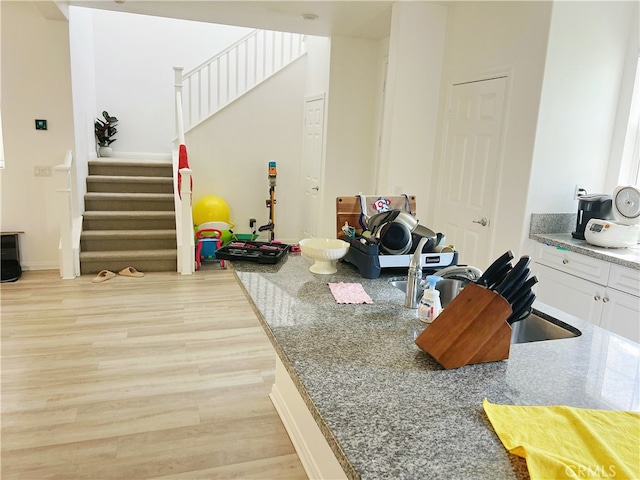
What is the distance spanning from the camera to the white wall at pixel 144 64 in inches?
243

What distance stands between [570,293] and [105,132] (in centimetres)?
585

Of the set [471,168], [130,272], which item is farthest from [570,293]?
[130,272]

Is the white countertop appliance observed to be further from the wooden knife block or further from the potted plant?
the potted plant

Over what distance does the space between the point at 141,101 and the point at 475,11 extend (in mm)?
4813

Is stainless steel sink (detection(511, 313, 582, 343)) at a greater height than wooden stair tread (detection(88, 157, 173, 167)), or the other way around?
wooden stair tread (detection(88, 157, 173, 167))

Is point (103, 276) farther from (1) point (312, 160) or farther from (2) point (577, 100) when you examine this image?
(2) point (577, 100)

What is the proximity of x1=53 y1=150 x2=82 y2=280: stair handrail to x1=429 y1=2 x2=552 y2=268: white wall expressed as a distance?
154 inches

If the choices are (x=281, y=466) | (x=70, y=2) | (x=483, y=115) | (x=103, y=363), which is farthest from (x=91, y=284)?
(x=483, y=115)

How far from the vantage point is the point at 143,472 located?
6.45 feet

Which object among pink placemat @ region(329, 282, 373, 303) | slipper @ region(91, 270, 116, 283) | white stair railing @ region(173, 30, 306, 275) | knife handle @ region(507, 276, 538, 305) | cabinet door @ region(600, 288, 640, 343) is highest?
white stair railing @ region(173, 30, 306, 275)

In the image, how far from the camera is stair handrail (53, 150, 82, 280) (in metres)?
4.37

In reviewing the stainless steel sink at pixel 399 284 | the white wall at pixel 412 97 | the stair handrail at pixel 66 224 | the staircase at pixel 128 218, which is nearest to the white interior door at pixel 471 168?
the white wall at pixel 412 97

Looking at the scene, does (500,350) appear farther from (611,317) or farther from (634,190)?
(634,190)

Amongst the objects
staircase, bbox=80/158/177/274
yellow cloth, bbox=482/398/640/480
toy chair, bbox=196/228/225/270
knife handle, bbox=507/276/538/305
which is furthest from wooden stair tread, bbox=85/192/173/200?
yellow cloth, bbox=482/398/640/480
